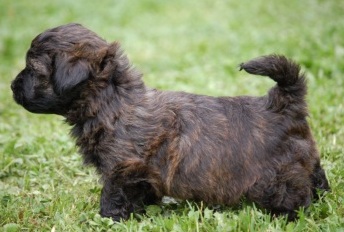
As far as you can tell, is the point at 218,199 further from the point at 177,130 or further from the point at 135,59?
the point at 135,59

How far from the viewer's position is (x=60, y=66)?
350 cm

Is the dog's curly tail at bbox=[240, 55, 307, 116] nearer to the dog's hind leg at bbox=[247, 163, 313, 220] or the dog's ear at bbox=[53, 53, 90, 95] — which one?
the dog's hind leg at bbox=[247, 163, 313, 220]

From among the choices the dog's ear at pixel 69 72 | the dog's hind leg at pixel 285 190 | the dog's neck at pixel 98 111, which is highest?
the dog's ear at pixel 69 72

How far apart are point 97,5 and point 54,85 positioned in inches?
404

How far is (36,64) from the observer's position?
363cm

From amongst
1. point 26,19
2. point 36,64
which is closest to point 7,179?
point 36,64

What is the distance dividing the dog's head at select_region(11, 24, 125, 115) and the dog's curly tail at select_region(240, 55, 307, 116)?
3.55ft

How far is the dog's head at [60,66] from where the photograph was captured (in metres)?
3.49

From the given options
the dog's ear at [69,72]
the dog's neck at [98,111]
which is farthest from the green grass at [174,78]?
the dog's ear at [69,72]

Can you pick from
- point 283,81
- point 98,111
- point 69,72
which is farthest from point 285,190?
point 69,72

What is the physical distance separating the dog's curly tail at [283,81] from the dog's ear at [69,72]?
1135mm

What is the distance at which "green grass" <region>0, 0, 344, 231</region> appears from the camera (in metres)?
3.67

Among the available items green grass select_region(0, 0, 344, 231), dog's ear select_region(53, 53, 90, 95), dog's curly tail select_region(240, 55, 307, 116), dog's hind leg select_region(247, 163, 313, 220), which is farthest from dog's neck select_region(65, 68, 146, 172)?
dog's hind leg select_region(247, 163, 313, 220)

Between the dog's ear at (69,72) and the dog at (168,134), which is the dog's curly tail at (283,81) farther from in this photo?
the dog's ear at (69,72)
